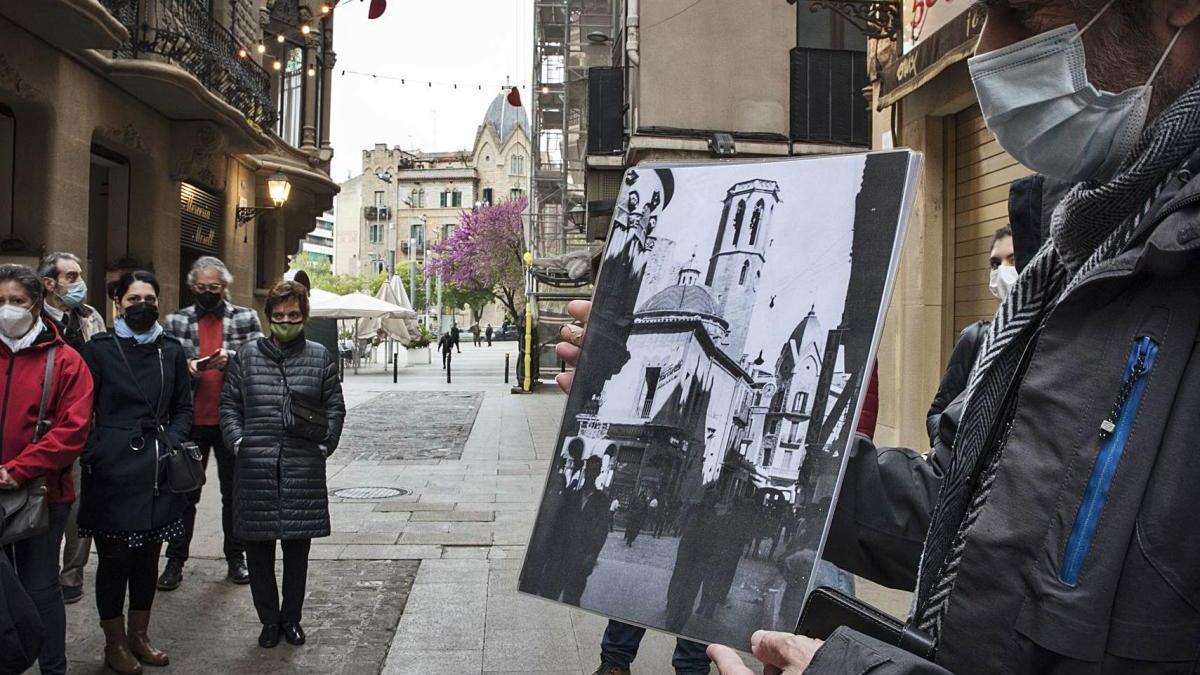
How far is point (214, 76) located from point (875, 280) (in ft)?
47.8

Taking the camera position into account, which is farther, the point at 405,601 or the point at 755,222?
the point at 405,601

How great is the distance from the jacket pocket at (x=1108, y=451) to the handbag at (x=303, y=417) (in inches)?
183

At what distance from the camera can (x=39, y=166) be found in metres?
10.7

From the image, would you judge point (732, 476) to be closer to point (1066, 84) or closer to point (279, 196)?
point (1066, 84)

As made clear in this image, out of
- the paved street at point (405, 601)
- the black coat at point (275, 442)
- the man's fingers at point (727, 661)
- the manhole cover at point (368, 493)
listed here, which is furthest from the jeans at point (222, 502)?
the man's fingers at point (727, 661)

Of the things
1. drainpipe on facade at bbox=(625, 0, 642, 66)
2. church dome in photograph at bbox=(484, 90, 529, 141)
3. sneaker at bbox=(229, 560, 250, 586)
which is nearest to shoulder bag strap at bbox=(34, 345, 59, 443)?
sneaker at bbox=(229, 560, 250, 586)

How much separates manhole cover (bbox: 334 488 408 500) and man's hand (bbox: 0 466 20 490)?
525 centimetres

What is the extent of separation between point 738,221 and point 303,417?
13.3 ft

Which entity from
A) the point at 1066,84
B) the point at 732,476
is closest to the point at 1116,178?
the point at 1066,84

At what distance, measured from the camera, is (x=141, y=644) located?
474 cm

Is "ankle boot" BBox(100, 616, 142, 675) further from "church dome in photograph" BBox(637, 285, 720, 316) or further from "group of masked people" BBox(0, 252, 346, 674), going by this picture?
"church dome in photograph" BBox(637, 285, 720, 316)

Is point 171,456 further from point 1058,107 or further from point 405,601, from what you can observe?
point 1058,107

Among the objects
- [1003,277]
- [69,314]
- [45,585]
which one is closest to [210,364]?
[69,314]

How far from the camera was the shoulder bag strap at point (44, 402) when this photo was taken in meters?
4.13
